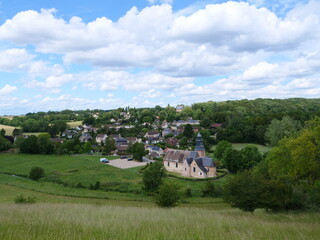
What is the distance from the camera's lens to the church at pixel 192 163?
149 ft

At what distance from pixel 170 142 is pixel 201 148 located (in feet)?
117

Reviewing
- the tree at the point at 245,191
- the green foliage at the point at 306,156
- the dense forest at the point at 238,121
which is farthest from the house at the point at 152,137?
the tree at the point at 245,191

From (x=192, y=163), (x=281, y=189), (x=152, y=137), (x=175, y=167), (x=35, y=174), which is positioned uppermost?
(x=281, y=189)

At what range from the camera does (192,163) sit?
154 feet

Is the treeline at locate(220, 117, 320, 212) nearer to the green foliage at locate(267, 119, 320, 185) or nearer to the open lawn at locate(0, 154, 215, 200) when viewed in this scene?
the green foliage at locate(267, 119, 320, 185)

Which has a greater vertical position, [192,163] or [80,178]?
[192,163]

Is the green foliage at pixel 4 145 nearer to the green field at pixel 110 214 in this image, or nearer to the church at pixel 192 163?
the green field at pixel 110 214

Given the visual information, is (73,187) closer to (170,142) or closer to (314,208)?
(314,208)

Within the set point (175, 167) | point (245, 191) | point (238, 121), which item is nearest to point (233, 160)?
point (175, 167)

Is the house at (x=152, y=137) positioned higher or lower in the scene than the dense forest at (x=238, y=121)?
lower

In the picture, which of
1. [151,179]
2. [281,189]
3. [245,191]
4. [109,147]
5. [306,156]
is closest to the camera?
[245,191]

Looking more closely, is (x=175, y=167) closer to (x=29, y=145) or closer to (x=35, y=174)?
(x=35, y=174)

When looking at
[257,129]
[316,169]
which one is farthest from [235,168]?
[257,129]

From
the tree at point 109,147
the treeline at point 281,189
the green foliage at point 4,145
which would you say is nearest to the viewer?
the treeline at point 281,189
